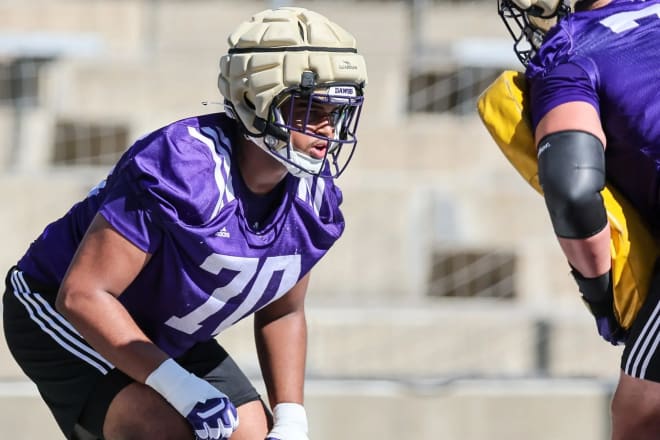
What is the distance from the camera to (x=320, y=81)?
10.8 feet

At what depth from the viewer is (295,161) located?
332cm

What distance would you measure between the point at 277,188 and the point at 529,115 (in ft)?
2.28

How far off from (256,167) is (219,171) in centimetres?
14

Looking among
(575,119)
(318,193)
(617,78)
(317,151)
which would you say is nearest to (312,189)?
(318,193)

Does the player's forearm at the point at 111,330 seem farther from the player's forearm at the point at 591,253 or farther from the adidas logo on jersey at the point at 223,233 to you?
the player's forearm at the point at 591,253

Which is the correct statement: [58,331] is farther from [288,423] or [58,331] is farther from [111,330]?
[288,423]

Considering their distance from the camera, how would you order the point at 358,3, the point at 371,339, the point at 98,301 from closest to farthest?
the point at 98,301
the point at 371,339
the point at 358,3

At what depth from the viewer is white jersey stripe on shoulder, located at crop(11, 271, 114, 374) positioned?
137 inches

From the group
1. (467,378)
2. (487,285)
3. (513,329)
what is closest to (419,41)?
(487,285)

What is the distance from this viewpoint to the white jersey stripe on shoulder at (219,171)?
10.8 feet

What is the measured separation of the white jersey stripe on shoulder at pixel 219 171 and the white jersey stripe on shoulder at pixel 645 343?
109 cm

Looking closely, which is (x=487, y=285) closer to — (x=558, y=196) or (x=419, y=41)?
(x=419, y=41)

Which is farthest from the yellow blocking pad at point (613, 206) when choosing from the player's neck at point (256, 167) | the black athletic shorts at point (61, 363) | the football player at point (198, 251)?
the black athletic shorts at point (61, 363)

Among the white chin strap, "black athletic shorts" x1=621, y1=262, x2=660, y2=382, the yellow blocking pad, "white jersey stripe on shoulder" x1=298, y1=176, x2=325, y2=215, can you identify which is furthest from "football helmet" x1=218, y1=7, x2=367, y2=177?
"black athletic shorts" x1=621, y1=262, x2=660, y2=382
